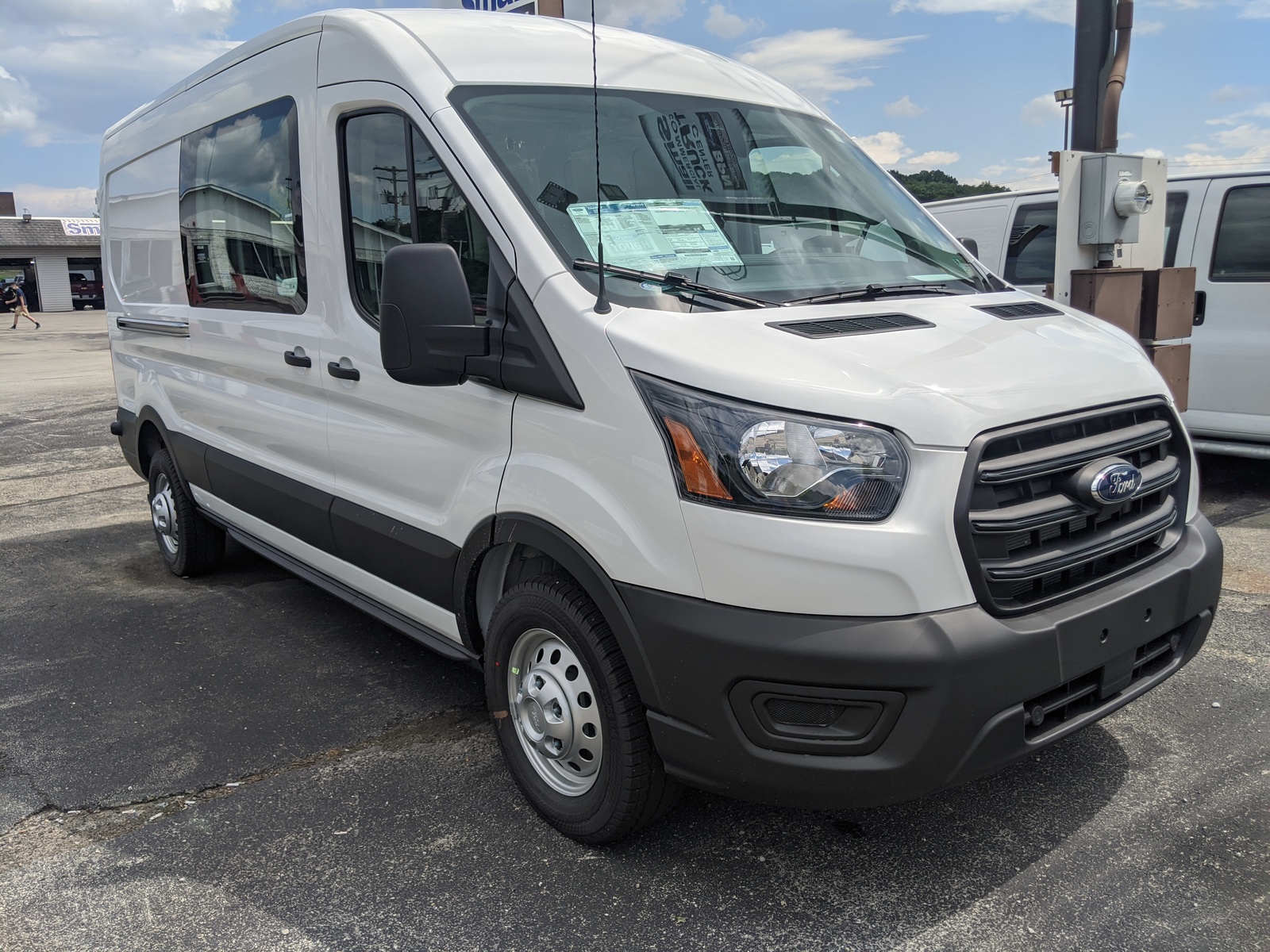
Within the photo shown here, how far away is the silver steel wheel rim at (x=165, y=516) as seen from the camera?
18.5 feet

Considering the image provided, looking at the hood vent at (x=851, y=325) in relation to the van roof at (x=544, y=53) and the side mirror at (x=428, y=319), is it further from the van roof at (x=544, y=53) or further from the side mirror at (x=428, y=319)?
the van roof at (x=544, y=53)

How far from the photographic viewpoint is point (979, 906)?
2.56m

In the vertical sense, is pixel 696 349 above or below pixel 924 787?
above

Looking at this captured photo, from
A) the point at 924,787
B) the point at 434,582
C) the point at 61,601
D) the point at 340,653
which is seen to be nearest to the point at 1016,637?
the point at 924,787

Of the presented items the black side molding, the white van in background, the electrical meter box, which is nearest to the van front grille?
the black side molding

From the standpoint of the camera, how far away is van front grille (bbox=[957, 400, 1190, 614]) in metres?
2.30

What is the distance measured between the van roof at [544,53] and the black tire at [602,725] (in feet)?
5.14

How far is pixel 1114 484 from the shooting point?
2.48 meters

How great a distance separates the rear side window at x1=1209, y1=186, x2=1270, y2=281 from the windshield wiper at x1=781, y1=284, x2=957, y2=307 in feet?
13.7

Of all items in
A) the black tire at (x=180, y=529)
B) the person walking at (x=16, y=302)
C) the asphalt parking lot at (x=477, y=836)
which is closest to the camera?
the asphalt parking lot at (x=477, y=836)

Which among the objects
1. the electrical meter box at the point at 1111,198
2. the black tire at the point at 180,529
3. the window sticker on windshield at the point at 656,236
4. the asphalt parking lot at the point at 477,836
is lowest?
the asphalt parking lot at the point at 477,836

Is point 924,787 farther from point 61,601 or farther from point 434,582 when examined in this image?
point 61,601

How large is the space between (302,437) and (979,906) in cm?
284

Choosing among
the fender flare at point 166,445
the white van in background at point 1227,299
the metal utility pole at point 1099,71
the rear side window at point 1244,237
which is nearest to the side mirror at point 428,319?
the fender flare at point 166,445
